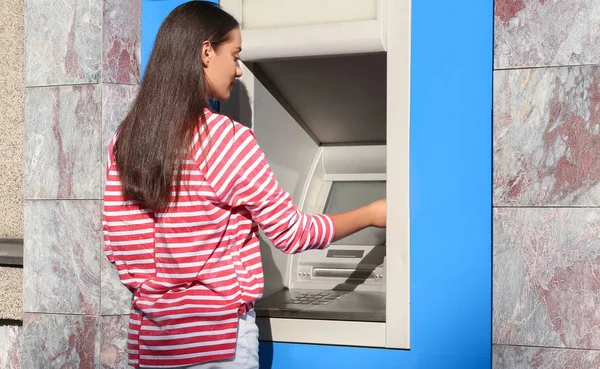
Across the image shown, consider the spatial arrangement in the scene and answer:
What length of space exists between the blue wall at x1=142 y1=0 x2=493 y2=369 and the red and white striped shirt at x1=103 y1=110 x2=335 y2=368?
0.56 meters

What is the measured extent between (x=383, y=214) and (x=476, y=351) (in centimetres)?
50

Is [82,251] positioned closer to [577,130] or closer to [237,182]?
[237,182]

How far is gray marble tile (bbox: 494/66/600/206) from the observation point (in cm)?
246

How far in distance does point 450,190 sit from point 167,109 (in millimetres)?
954

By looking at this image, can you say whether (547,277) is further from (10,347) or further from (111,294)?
(10,347)

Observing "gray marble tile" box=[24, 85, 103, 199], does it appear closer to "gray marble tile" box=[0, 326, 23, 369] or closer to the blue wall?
"gray marble tile" box=[0, 326, 23, 369]

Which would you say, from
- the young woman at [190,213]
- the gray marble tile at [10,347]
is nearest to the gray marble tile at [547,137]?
the young woman at [190,213]

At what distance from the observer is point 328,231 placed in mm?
2260

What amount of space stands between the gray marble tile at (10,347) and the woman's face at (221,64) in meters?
1.85

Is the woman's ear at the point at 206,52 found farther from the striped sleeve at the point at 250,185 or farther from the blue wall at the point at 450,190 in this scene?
the blue wall at the point at 450,190

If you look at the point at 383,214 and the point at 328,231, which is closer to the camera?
the point at 328,231

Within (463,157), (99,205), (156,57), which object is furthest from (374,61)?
(99,205)

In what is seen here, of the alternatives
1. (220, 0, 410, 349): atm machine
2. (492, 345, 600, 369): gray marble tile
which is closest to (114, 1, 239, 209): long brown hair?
(220, 0, 410, 349): atm machine

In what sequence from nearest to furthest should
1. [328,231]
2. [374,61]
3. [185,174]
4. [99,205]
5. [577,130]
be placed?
[185,174] → [328,231] → [577,130] → [374,61] → [99,205]
